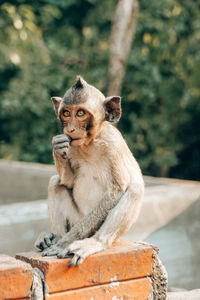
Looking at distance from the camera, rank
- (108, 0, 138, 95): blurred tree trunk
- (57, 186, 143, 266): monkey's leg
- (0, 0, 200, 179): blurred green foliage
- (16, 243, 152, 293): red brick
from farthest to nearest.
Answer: (0, 0, 200, 179): blurred green foliage < (108, 0, 138, 95): blurred tree trunk < (57, 186, 143, 266): monkey's leg < (16, 243, 152, 293): red brick

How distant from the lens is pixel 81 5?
14.2 meters

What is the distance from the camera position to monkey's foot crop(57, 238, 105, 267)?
130 inches

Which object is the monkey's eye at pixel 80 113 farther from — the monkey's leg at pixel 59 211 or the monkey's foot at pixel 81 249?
the monkey's foot at pixel 81 249

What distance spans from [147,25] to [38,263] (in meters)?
10.9

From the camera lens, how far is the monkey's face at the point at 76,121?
3.37 metres

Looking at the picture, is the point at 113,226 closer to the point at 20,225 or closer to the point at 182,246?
the point at 20,225

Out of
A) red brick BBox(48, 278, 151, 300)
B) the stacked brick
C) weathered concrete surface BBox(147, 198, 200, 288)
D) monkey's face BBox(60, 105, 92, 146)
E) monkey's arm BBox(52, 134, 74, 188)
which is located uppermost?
monkey's face BBox(60, 105, 92, 146)

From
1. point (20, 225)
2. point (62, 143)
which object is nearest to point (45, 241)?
point (62, 143)

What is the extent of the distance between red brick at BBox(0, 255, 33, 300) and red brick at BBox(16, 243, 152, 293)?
15cm

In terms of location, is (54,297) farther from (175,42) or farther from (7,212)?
(175,42)

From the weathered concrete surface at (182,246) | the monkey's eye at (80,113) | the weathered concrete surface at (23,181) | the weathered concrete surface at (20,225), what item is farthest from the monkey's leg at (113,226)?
the weathered concrete surface at (23,181)

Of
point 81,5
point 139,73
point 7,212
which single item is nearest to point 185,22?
point 139,73

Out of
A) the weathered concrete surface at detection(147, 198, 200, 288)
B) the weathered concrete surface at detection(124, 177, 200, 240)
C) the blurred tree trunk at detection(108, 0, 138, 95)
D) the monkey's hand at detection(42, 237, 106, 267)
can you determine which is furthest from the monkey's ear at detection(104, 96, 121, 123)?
the blurred tree trunk at detection(108, 0, 138, 95)

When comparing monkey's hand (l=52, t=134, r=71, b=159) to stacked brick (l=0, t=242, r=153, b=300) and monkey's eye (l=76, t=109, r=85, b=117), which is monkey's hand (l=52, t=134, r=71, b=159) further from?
stacked brick (l=0, t=242, r=153, b=300)
